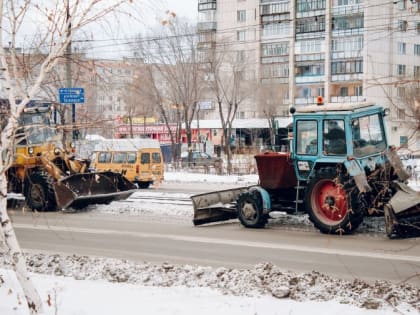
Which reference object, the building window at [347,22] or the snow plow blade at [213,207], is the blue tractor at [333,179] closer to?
the snow plow blade at [213,207]

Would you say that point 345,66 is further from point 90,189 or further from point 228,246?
point 228,246

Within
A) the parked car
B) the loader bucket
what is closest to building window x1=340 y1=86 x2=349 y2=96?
the parked car

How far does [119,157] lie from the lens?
29359 millimetres

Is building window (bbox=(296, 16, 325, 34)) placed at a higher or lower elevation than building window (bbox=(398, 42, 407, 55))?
higher

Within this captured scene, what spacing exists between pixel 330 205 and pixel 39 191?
934cm

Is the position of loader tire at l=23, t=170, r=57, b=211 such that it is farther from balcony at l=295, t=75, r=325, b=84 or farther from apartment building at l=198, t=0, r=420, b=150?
balcony at l=295, t=75, r=325, b=84

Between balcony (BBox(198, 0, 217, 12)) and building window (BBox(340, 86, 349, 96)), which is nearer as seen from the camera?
building window (BBox(340, 86, 349, 96))

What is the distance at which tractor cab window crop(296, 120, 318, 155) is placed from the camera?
47.6 feet

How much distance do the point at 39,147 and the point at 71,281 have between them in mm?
10516

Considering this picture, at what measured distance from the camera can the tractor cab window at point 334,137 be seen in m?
14.1

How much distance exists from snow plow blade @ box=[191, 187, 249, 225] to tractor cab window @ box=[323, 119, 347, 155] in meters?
2.41

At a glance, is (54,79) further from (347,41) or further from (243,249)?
(347,41)

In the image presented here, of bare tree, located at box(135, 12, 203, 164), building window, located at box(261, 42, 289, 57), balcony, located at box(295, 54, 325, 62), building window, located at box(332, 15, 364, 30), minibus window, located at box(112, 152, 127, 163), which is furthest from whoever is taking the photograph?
building window, located at box(261, 42, 289, 57)

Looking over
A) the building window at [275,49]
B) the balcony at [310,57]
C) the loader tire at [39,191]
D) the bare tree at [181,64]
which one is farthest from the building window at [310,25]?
the loader tire at [39,191]
